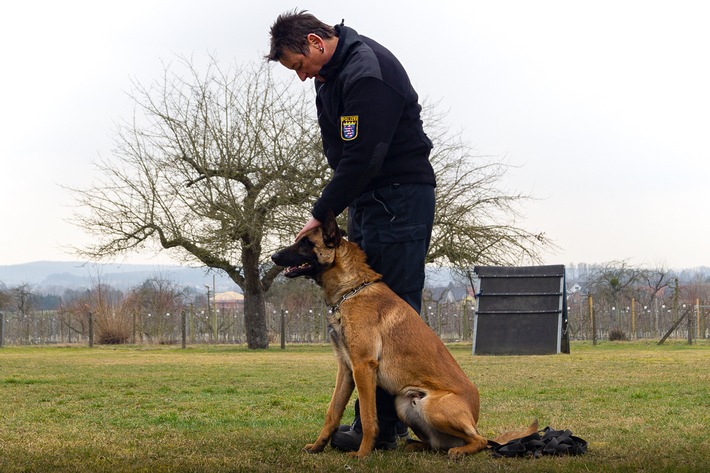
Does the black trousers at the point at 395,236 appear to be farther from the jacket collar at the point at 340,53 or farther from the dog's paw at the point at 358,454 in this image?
the jacket collar at the point at 340,53

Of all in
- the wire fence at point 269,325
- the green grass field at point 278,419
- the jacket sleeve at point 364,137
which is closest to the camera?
the green grass field at point 278,419

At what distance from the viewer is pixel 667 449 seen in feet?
15.0

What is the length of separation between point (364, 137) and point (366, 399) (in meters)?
1.36

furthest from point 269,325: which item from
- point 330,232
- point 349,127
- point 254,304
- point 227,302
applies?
point 349,127

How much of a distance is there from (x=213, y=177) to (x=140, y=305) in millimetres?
9053

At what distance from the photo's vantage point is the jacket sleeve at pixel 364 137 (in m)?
4.55

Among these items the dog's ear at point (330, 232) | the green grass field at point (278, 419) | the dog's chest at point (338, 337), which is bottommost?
the green grass field at point (278, 419)

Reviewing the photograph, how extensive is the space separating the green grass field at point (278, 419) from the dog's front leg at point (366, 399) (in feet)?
0.37

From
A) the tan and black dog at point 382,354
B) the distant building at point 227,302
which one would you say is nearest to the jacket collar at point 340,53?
the tan and black dog at point 382,354

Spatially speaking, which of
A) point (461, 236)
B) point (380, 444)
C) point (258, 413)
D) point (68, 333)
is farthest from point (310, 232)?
point (68, 333)

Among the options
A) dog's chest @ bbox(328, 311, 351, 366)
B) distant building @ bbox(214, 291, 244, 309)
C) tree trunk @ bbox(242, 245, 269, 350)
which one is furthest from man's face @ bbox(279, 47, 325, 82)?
distant building @ bbox(214, 291, 244, 309)

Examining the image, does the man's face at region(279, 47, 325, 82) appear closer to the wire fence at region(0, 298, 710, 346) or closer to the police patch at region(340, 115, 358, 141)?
the police patch at region(340, 115, 358, 141)

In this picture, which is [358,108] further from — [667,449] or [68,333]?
[68,333]

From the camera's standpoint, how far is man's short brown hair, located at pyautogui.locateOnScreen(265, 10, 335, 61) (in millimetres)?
4629
